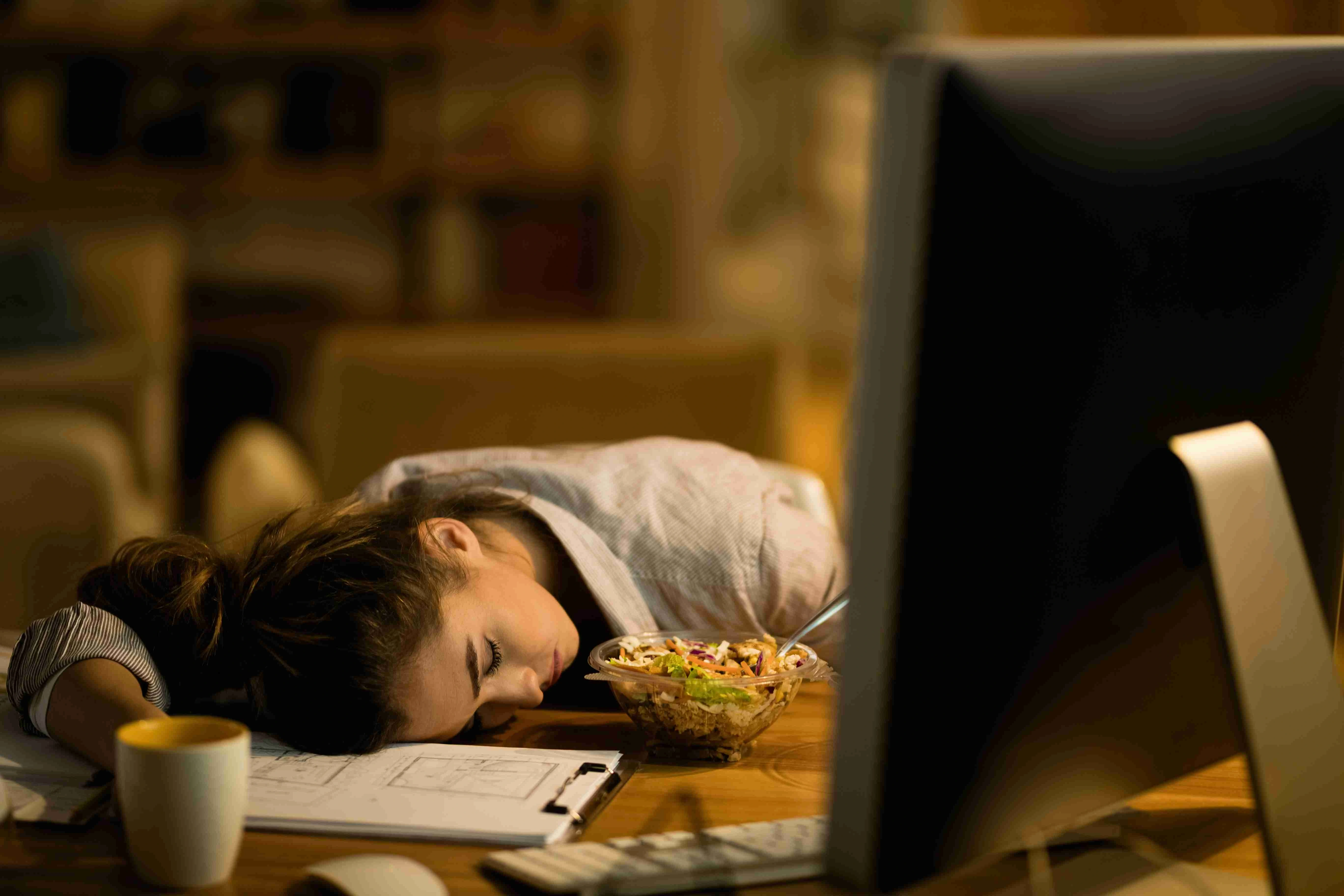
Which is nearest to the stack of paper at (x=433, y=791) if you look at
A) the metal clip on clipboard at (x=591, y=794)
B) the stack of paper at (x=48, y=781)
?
the metal clip on clipboard at (x=591, y=794)

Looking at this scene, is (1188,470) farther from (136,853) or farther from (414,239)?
(414,239)

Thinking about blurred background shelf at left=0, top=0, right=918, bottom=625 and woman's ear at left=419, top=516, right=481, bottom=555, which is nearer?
woman's ear at left=419, top=516, right=481, bottom=555

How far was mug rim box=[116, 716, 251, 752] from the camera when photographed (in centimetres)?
67

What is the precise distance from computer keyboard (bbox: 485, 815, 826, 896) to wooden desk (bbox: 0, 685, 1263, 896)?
0.05 ft

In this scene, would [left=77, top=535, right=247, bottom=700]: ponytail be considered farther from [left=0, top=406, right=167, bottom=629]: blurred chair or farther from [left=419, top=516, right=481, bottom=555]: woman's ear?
[left=0, top=406, right=167, bottom=629]: blurred chair

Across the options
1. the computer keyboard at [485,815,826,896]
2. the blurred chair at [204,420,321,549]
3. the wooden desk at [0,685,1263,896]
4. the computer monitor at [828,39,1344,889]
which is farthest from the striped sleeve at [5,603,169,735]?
the blurred chair at [204,420,321,549]

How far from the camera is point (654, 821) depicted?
2.61ft

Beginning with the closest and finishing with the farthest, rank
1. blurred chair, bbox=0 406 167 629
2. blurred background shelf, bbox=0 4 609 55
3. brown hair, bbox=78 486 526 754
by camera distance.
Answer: brown hair, bbox=78 486 526 754
blurred chair, bbox=0 406 167 629
blurred background shelf, bbox=0 4 609 55

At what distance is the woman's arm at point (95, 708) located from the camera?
854 millimetres

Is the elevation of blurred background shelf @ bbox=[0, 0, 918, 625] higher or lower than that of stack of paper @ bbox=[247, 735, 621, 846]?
higher

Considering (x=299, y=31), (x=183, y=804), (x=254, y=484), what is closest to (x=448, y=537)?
(x=183, y=804)

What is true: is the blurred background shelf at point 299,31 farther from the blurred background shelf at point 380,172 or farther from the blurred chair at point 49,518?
the blurred chair at point 49,518

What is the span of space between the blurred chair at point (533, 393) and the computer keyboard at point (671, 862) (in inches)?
44.0

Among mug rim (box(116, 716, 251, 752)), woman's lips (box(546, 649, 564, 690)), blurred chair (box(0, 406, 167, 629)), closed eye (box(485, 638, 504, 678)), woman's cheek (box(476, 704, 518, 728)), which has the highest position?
mug rim (box(116, 716, 251, 752))
